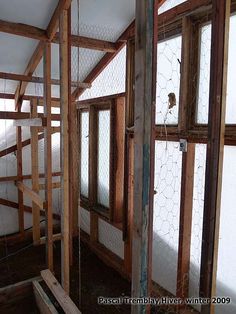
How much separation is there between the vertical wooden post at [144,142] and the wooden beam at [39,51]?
43.7 inches

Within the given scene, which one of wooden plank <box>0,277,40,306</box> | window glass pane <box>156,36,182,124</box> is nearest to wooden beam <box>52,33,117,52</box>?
window glass pane <box>156,36,182,124</box>

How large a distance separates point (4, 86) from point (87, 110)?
0.99 meters

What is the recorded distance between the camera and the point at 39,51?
210 centimetres

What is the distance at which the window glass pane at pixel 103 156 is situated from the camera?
279 cm

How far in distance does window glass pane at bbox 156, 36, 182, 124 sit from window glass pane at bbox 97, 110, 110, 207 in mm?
956

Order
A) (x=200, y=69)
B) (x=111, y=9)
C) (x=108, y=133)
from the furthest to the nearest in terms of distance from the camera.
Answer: (x=108, y=133)
(x=111, y=9)
(x=200, y=69)

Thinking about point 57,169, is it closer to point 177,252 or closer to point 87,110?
point 87,110

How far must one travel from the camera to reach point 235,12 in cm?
136

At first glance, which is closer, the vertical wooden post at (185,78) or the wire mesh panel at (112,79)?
the vertical wooden post at (185,78)

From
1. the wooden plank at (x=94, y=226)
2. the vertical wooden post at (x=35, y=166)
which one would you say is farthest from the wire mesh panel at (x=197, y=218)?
the vertical wooden post at (x=35, y=166)

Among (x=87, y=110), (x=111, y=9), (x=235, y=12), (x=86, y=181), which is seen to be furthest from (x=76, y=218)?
(x=235, y=12)

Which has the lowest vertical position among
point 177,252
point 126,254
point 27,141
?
point 126,254

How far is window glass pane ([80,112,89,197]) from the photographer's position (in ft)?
10.5

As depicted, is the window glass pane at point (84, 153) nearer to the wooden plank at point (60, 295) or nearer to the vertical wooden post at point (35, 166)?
the vertical wooden post at point (35, 166)
